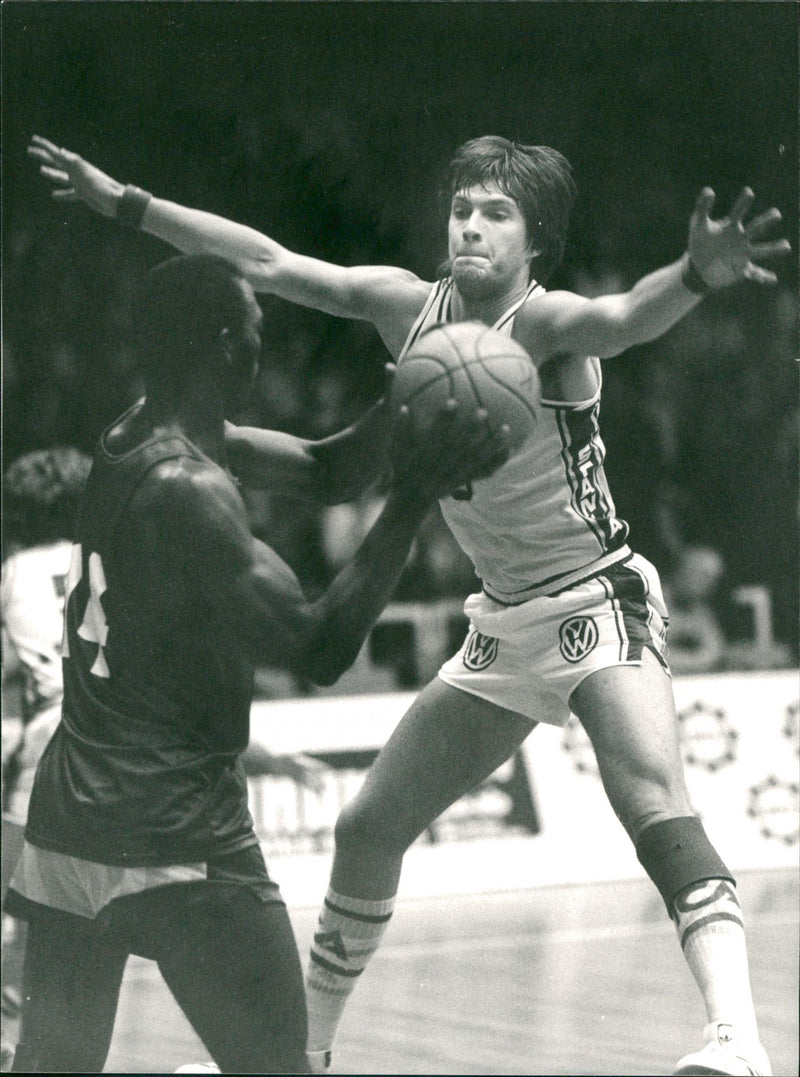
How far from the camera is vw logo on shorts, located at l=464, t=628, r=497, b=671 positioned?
437cm

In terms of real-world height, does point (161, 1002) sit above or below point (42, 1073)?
below

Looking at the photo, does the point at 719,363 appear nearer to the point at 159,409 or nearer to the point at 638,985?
the point at 638,985

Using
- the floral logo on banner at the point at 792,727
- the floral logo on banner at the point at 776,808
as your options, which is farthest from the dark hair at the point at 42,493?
the floral logo on banner at the point at 792,727

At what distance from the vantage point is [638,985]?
7246 mm

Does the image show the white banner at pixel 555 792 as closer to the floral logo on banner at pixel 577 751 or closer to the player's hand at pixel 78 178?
the floral logo on banner at pixel 577 751

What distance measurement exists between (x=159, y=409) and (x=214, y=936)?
115 cm

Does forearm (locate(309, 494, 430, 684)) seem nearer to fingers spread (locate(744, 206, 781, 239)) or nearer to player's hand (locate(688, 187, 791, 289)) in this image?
player's hand (locate(688, 187, 791, 289))

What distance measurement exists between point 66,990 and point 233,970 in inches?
14.7

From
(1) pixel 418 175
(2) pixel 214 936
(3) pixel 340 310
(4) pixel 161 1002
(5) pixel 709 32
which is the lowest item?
(4) pixel 161 1002

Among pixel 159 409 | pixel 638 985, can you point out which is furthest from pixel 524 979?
pixel 159 409

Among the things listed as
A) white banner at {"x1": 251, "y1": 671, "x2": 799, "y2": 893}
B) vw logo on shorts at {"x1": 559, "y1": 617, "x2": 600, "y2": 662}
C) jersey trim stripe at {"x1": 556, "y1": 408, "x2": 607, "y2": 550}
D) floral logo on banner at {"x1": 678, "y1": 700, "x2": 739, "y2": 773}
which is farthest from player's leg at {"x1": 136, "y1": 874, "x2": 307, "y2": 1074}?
floral logo on banner at {"x1": 678, "y1": 700, "x2": 739, "y2": 773}

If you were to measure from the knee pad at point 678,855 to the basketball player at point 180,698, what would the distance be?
89 cm

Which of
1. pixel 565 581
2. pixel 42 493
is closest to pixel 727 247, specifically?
pixel 565 581

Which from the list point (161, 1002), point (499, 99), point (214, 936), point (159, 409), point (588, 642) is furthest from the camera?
point (161, 1002)
